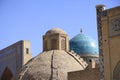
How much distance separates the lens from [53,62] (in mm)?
22609

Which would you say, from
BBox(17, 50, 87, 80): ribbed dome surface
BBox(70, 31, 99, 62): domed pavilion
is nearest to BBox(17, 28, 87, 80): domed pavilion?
BBox(17, 50, 87, 80): ribbed dome surface

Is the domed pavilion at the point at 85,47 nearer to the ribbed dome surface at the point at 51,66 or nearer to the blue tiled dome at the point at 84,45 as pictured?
the blue tiled dome at the point at 84,45

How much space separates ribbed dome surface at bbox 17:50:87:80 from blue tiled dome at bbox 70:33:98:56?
3886 mm

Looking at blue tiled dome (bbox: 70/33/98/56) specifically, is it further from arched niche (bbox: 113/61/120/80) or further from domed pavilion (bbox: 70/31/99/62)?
arched niche (bbox: 113/61/120/80)

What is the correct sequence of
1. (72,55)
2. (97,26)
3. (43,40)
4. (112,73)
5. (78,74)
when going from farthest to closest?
(43,40) → (72,55) → (78,74) → (97,26) → (112,73)

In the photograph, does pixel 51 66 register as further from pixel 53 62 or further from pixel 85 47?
pixel 85 47

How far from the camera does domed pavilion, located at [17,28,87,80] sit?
2202cm

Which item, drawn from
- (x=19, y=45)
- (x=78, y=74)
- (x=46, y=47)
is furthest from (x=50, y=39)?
(x=78, y=74)

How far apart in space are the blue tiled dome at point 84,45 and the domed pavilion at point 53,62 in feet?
9.36

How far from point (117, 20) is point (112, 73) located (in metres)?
2.18

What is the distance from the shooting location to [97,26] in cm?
1644

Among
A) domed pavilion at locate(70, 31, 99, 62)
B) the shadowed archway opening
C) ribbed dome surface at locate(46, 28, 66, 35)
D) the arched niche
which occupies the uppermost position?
ribbed dome surface at locate(46, 28, 66, 35)

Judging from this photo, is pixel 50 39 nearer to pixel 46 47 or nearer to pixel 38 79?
pixel 46 47

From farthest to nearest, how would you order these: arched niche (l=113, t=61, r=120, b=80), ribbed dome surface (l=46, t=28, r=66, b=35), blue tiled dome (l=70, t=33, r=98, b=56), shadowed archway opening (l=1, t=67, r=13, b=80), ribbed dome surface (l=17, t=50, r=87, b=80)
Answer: blue tiled dome (l=70, t=33, r=98, b=56) < shadowed archway opening (l=1, t=67, r=13, b=80) < ribbed dome surface (l=46, t=28, r=66, b=35) < ribbed dome surface (l=17, t=50, r=87, b=80) < arched niche (l=113, t=61, r=120, b=80)
